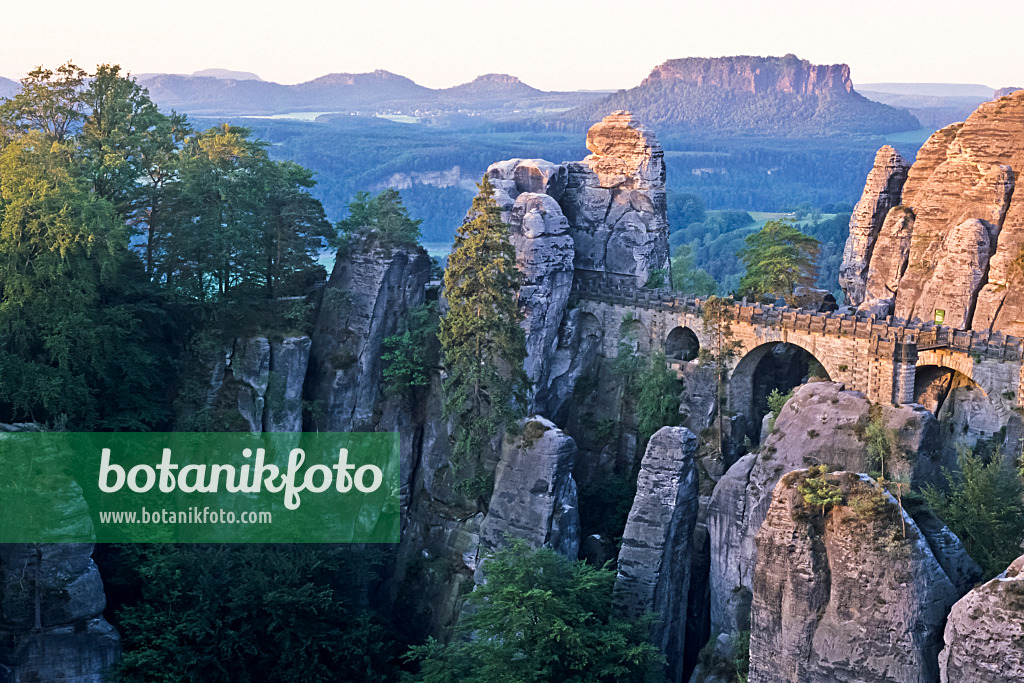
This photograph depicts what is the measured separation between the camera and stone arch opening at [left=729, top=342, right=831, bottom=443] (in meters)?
48.4

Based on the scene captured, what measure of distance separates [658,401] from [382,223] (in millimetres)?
13663

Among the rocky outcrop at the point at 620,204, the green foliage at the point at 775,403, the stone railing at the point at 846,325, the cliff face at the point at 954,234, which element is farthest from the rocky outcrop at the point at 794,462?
the rocky outcrop at the point at 620,204

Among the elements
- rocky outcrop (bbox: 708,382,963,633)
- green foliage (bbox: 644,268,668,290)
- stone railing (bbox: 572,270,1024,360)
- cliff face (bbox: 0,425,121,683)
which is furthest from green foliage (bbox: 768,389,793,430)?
cliff face (bbox: 0,425,121,683)

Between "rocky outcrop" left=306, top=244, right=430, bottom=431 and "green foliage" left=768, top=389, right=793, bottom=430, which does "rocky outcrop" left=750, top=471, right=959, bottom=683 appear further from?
"rocky outcrop" left=306, top=244, right=430, bottom=431

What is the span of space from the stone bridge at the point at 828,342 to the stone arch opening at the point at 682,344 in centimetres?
4

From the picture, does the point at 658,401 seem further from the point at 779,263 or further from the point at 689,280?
the point at 689,280

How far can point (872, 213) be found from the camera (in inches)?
2115

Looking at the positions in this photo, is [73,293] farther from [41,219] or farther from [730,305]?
[730,305]

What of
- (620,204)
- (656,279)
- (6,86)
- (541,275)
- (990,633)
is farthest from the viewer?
(6,86)

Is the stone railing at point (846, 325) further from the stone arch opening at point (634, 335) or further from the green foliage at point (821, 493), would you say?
the green foliage at point (821, 493)

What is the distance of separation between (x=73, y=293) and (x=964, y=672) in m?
32.3

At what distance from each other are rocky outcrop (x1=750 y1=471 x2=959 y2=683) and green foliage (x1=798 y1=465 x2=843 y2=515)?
0.09 meters

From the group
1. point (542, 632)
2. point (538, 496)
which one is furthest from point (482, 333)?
point (542, 632)

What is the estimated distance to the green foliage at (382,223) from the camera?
5075 cm
